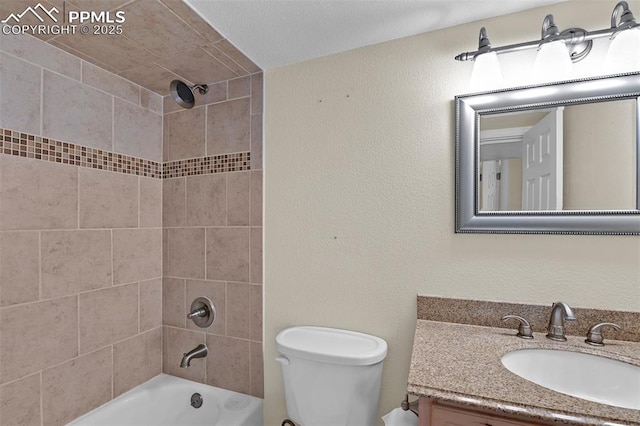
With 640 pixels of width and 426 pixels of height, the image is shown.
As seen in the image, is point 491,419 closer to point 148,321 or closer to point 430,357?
point 430,357

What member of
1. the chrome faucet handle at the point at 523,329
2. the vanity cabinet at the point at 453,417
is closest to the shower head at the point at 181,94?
the vanity cabinet at the point at 453,417

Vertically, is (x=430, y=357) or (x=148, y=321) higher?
(x=430, y=357)

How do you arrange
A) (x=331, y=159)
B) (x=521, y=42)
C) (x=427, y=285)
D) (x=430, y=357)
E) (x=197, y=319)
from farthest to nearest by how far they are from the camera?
(x=197, y=319)
(x=331, y=159)
(x=427, y=285)
(x=521, y=42)
(x=430, y=357)

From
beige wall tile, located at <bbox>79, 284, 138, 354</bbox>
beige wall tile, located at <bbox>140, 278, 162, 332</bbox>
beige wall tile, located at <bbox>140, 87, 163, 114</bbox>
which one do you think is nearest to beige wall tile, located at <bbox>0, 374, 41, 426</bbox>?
beige wall tile, located at <bbox>79, 284, 138, 354</bbox>

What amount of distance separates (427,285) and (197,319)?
1255 millimetres

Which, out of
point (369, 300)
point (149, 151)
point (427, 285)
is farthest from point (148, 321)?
point (427, 285)

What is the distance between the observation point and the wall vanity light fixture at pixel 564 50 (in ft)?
3.35

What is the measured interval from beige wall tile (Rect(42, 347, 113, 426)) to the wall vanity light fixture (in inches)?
85.0

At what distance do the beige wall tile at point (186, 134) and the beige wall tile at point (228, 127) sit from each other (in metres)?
0.06

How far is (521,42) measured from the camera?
1.22m

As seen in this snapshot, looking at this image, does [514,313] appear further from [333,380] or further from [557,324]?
[333,380]

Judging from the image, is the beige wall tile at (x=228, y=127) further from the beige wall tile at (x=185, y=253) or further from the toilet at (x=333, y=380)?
the toilet at (x=333, y=380)

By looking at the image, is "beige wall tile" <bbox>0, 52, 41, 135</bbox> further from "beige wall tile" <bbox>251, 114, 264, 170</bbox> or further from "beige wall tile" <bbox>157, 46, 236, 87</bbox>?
"beige wall tile" <bbox>251, 114, 264, 170</bbox>

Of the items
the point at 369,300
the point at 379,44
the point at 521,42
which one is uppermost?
the point at 379,44
